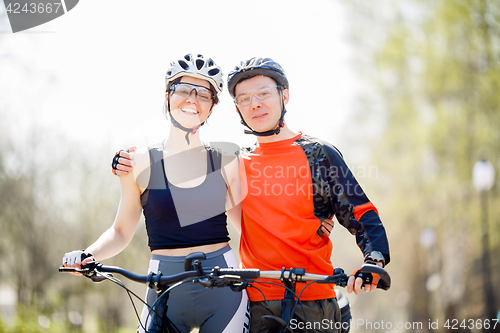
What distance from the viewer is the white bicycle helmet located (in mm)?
3211

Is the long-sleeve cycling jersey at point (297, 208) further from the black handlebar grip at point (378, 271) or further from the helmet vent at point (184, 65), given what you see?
the helmet vent at point (184, 65)

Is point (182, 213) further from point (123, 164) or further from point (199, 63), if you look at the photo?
point (199, 63)

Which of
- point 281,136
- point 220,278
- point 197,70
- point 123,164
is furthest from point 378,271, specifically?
point 197,70

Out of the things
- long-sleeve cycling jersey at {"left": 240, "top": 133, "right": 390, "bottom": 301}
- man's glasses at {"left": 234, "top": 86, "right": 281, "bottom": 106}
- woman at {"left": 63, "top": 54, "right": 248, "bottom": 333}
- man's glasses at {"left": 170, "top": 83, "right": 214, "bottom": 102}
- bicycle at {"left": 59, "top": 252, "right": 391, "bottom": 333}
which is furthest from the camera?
man's glasses at {"left": 234, "top": 86, "right": 281, "bottom": 106}

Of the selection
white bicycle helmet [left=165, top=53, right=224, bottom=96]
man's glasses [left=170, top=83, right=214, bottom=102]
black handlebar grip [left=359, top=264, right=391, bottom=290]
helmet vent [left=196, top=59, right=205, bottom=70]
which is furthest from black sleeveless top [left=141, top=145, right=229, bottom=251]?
black handlebar grip [left=359, top=264, right=391, bottom=290]

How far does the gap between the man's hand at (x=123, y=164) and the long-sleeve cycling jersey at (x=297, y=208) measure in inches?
35.6

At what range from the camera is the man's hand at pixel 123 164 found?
293cm

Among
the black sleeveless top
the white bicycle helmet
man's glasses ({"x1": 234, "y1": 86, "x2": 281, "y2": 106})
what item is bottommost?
the black sleeveless top

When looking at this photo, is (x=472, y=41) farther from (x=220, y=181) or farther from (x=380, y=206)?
(x=220, y=181)

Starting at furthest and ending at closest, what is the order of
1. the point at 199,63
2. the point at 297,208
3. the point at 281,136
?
the point at 281,136 < the point at 199,63 < the point at 297,208

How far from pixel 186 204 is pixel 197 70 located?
3.55ft

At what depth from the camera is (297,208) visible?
3164 mm

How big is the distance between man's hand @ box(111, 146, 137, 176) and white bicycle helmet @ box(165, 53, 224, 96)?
709 millimetres

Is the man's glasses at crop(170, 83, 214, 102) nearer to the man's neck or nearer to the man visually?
the man
